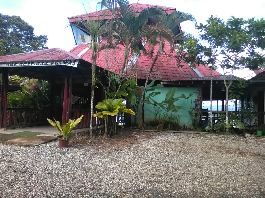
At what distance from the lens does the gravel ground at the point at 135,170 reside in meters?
6.74

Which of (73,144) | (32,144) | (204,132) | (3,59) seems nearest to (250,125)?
(204,132)

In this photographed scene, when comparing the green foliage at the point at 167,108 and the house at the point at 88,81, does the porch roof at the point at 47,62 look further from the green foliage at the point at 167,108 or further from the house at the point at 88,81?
the green foliage at the point at 167,108

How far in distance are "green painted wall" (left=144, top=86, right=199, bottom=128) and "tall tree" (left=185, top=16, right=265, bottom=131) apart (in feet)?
6.44

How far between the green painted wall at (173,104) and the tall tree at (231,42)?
1962mm

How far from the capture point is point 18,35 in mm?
40531

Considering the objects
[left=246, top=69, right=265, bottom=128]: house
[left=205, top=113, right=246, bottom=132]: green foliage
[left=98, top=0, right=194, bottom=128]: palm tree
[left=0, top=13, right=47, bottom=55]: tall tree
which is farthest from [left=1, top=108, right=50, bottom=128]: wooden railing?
[left=0, top=13, right=47, bottom=55]: tall tree

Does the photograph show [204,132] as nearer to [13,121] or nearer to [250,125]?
[250,125]

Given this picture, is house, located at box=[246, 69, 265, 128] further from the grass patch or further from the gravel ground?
the grass patch

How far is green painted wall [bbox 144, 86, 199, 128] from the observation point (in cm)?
1672

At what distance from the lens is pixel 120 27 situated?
1322 cm

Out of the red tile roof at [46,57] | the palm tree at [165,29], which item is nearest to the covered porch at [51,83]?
the red tile roof at [46,57]

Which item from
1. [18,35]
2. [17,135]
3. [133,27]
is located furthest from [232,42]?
[18,35]

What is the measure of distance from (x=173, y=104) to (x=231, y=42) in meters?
3.86

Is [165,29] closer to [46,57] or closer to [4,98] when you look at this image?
[46,57]
